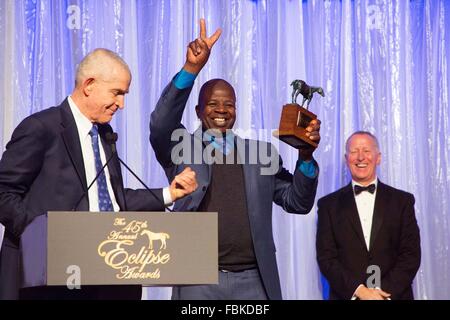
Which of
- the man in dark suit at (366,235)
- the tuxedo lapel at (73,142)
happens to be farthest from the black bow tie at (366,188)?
the tuxedo lapel at (73,142)

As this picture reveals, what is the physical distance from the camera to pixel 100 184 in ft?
8.07

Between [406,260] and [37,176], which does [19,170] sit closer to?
[37,176]

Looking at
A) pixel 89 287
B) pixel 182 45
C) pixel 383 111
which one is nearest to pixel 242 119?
pixel 182 45

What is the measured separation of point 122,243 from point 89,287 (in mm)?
219

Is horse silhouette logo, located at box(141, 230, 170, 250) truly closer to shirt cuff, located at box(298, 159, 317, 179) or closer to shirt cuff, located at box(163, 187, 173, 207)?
shirt cuff, located at box(163, 187, 173, 207)

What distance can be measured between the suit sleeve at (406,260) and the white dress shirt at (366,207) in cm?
15

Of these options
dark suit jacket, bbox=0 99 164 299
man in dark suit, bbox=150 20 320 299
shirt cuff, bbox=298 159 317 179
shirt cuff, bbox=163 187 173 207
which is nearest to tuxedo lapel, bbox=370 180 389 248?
man in dark suit, bbox=150 20 320 299

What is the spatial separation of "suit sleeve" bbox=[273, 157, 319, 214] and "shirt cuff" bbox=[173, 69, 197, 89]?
50 cm

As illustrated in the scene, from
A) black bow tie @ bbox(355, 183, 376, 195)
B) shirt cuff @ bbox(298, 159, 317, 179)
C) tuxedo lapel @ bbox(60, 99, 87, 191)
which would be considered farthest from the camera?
black bow tie @ bbox(355, 183, 376, 195)

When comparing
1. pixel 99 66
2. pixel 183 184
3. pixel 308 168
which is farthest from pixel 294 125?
pixel 99 66

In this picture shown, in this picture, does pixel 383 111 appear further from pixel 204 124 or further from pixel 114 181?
pixel 114 181

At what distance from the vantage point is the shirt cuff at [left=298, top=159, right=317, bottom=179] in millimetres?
2961

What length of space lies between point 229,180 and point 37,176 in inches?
32.9

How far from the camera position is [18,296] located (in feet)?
7.69
